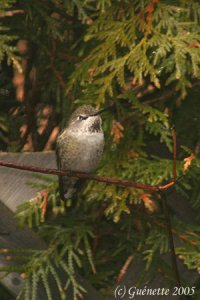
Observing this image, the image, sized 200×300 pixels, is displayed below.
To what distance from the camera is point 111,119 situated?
137 inches

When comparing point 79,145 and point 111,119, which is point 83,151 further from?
point 111,119

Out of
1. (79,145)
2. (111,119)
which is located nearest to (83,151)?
(79,145)

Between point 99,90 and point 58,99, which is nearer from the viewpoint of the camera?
point 99,90

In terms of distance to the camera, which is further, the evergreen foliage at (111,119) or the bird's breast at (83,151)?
the bird's breast at (83,151)

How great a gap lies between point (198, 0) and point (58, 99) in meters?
0.95

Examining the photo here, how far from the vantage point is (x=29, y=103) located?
400cm

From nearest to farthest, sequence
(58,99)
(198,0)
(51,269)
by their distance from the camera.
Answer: (51,269) → (198,0) → (58,99)

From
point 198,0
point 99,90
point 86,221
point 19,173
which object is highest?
point 198,0

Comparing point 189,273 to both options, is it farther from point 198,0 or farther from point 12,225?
point 198,0

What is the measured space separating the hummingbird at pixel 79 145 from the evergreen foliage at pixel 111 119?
66 millimetres

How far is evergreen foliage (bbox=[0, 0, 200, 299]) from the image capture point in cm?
327

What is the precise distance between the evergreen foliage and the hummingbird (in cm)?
7

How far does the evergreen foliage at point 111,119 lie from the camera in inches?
129

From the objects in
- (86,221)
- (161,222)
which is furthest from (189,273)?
(86,221)
